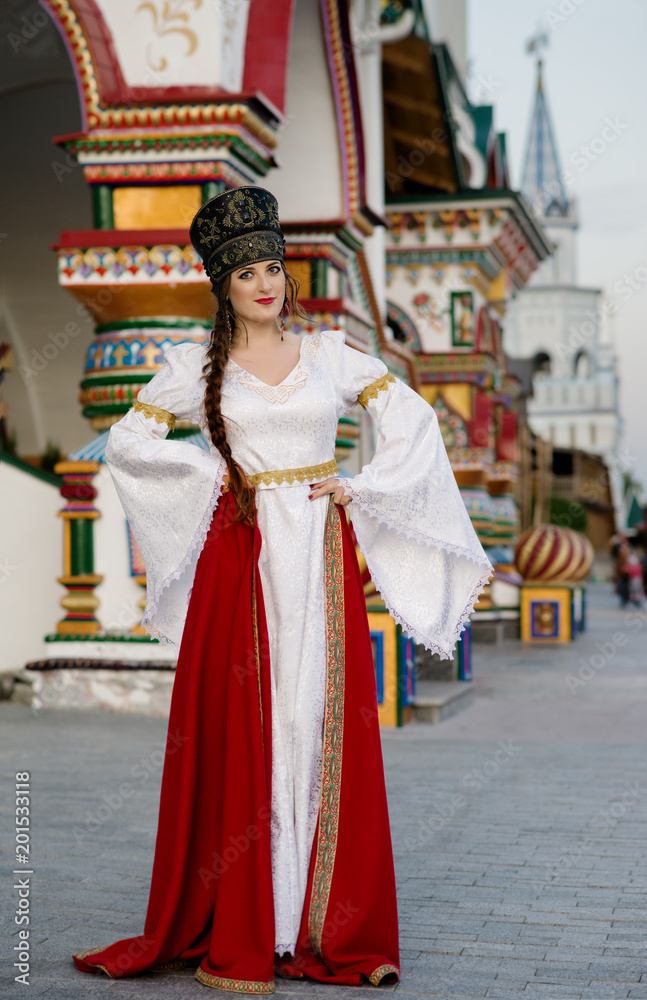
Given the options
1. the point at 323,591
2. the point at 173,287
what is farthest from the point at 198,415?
the point at 173,287

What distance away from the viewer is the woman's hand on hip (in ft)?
9.98

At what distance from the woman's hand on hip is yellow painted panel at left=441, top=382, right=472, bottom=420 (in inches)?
348

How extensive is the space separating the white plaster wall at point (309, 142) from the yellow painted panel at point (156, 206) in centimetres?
205

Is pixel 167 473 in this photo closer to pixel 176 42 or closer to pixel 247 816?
pixel 247 816

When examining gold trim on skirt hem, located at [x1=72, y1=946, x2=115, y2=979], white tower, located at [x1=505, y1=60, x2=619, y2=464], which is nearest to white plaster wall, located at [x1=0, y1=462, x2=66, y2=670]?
gold trim on skirt hem, located at [x1=72, y1=946, x2=115, y2=979]

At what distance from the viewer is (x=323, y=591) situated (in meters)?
3.03

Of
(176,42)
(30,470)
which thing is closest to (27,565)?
(30,470)

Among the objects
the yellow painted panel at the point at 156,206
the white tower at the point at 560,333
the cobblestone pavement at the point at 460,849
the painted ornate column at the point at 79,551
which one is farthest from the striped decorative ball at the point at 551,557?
the white tower at the point at 560,333

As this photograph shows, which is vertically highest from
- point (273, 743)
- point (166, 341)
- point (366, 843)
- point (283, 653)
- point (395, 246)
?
point (395, 246)

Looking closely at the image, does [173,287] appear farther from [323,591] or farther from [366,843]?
[366,843]

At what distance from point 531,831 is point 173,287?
3191mm

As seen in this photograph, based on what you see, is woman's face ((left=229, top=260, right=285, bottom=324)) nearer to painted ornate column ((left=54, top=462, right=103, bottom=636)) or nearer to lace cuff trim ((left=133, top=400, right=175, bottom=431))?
lace cuff trim ((left=133, top=400, right=175, bottom=431))

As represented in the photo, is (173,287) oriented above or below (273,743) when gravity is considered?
above

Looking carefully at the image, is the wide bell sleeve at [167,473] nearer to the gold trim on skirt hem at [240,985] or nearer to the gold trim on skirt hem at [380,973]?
the gold trim on skirt hem at [240,985]
